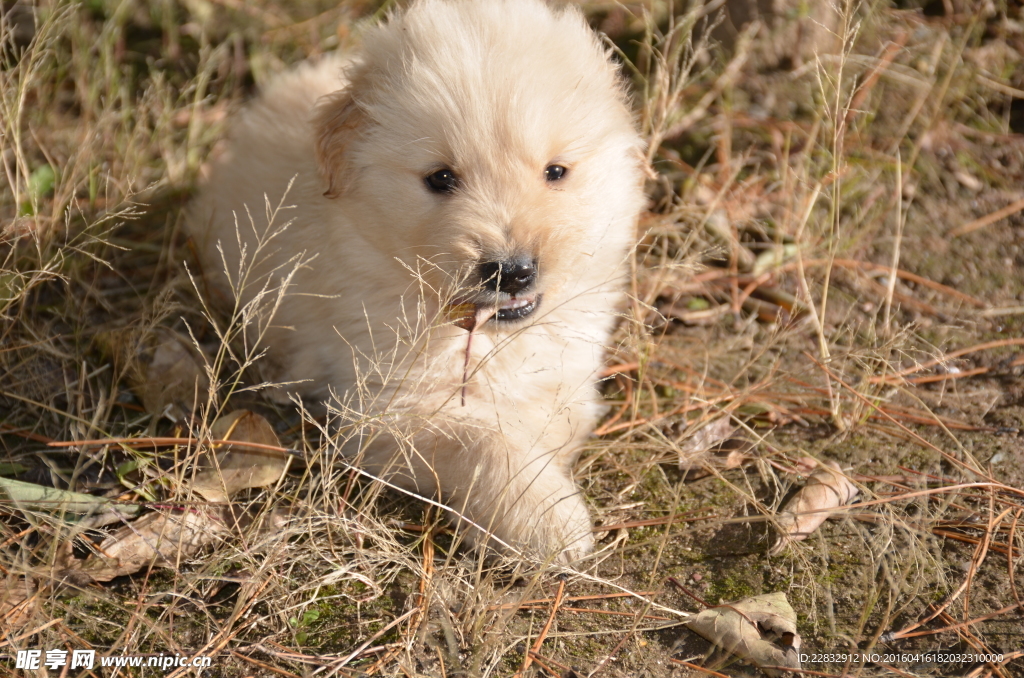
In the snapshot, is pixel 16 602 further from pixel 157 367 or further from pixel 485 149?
pixel 485 149

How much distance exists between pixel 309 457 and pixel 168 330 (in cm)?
91

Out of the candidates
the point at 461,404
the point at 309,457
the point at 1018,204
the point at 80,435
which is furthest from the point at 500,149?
the point at 1018,204

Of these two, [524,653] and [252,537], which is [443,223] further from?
[524,653]

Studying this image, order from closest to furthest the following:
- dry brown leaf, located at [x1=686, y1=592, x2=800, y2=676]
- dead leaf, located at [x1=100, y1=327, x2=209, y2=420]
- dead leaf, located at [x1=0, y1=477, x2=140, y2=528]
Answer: dry brown leaf, located at [x1=686, y1=592, x2=800, y2=676] → dead leaf, located at [x1=0, y1=477, x2=140, y2=528] → dead leaf, located at [x1=100, y1=327, x2=209, y2=420]

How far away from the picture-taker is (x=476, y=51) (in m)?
2.29

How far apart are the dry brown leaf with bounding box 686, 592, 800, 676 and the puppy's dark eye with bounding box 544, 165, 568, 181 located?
135 centimetres

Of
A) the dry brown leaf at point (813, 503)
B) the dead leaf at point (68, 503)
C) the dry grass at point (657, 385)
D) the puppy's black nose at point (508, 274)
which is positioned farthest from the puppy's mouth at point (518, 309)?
the dead leaf at point (68, 503)

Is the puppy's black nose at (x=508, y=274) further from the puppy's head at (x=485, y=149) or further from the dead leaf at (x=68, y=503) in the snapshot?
the dead leaf at (x=68, y=503)

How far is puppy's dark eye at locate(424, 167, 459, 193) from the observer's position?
2.34 m

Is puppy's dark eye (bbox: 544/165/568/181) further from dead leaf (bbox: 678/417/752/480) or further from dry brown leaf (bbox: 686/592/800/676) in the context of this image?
dry brown leaf (bbox: 686/592/800/676)

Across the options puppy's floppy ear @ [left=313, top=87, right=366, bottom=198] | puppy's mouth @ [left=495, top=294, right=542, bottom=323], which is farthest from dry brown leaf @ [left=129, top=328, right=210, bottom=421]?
puppy's mouth @ [left=495, top=294, right=542, bottom=323]

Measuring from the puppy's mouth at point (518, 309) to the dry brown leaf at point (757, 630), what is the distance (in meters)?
1.02

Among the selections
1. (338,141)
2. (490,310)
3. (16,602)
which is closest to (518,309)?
(490,310)

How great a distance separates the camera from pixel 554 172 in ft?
7.93
